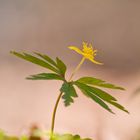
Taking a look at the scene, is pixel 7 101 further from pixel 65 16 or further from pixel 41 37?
pixel 65 16

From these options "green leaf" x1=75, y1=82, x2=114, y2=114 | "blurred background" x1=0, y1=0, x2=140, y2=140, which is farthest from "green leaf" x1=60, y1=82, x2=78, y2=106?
"blurred background" x1=0, y1=0, x2=140, y2=140

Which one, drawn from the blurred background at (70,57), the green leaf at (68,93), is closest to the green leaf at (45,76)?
the green leaf at (68,93)

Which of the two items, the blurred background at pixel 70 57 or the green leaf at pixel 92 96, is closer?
the green leaf at pixel 92 96

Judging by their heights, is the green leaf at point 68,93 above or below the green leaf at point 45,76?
below

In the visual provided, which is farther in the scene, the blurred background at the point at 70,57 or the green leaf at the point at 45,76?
the blurred background at the point at 70,57

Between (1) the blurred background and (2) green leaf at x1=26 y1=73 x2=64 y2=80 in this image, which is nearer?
(2) green leaf at x1=26 y1=73 x2=64 y2=80

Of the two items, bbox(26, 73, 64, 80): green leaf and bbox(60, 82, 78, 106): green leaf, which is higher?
bbox(26, 73, 64, 80): green leaf

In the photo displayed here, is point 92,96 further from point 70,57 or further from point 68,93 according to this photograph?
point 70,57

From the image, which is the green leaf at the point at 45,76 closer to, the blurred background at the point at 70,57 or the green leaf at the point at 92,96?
the green leaf at the point at 92,96

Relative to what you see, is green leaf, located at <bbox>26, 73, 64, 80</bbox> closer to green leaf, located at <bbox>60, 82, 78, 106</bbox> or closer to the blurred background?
green leaf, located at <bbox>60, 82, 78, 106</bbox>

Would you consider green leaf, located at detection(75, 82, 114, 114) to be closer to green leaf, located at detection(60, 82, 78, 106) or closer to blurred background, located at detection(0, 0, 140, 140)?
green leaf, located at detection(60, 82, 78, 106)
